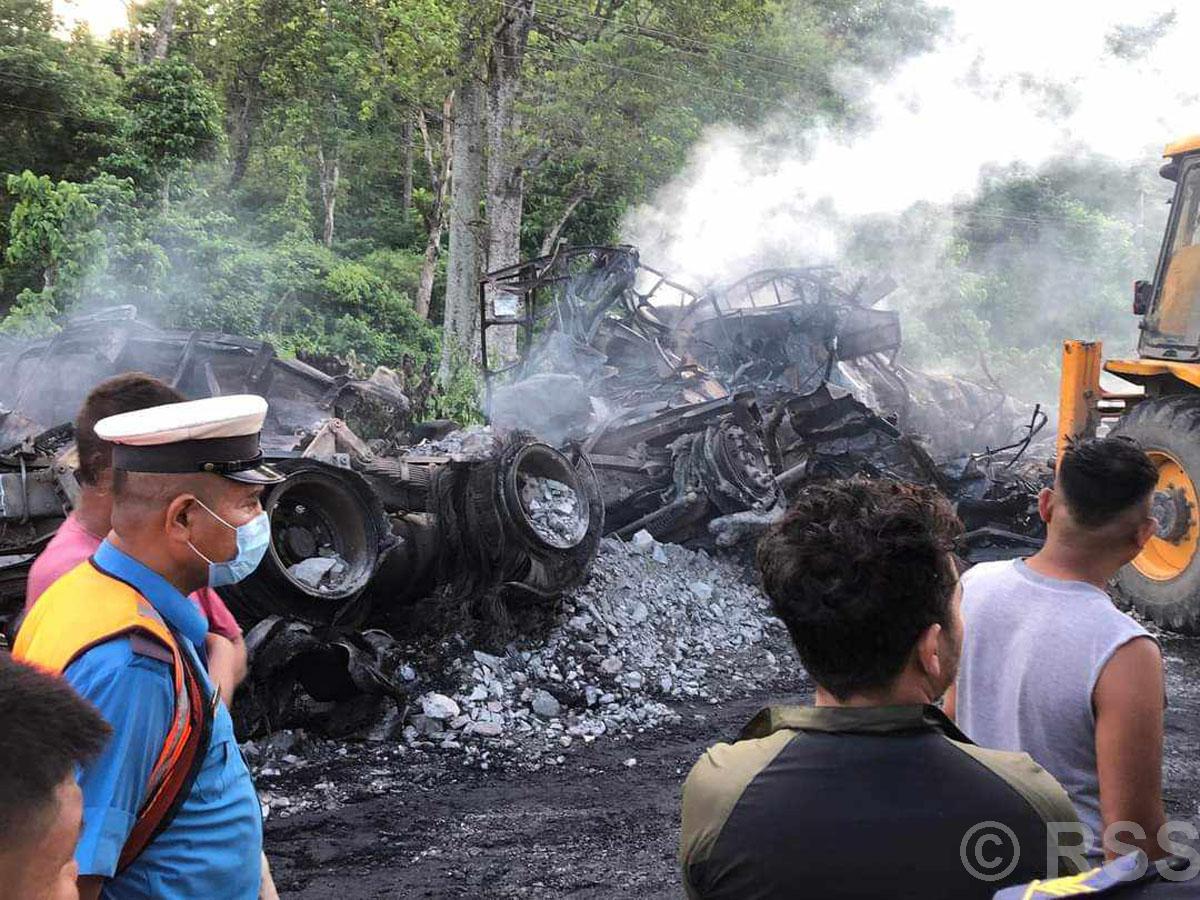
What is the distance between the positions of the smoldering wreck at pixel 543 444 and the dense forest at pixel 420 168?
5.43 feet

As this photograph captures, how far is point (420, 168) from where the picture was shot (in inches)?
1203

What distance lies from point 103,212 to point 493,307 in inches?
327

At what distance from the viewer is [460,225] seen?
1692 cm

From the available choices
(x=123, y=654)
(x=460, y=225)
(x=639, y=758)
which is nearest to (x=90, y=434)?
(x=123, y=654)

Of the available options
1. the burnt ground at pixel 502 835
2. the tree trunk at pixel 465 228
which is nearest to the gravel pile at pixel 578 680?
the burnt ground at pixel 502 835

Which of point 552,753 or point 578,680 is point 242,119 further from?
point 552,753

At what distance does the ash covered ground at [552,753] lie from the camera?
13.8ft

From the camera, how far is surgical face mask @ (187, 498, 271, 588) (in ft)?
6.47

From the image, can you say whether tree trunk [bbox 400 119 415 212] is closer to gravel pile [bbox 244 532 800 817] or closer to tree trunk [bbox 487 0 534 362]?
tree trunk [bbox 487 0 534 362]

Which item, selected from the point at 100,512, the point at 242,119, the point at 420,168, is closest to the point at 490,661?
the point at 100,512

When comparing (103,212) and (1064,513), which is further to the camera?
(103,212)

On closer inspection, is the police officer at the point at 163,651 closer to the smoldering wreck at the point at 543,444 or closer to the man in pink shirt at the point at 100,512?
the man in pink shirt at the point at 100,512

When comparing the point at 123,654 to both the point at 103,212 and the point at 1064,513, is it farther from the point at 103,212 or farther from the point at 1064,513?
the point at 103,212

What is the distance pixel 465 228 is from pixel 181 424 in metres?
15.5
